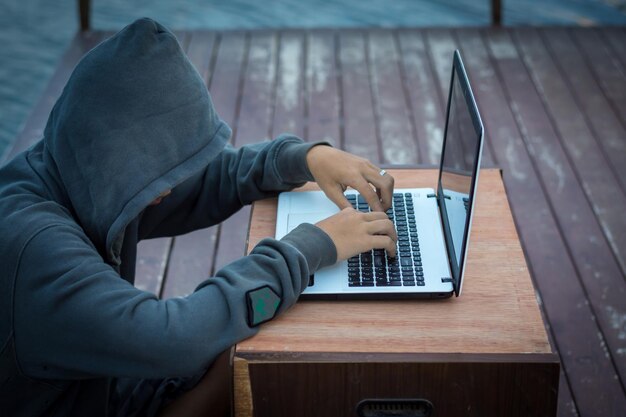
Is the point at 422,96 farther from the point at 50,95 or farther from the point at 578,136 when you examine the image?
the point at 50,95

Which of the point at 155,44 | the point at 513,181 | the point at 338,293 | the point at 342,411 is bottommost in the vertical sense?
the point at 513,181

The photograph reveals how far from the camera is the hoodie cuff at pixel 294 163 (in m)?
1.57

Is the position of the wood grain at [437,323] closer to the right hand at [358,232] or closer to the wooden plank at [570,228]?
the right hand at [358,232]

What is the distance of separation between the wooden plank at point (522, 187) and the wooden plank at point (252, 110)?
0.83 meters

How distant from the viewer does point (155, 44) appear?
4.23ft

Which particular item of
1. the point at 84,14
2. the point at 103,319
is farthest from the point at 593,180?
the point at 84,14

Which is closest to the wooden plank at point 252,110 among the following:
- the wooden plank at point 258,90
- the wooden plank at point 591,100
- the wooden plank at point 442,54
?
the wooden plank at point 258,90

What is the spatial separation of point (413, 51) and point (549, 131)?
82 centimetres

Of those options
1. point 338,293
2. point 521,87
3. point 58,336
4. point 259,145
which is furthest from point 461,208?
point 521,87

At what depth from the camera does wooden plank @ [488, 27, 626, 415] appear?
1.98 metres

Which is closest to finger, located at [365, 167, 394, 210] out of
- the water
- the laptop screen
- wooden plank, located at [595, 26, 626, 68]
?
the laptop screen

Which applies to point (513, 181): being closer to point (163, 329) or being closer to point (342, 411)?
point (342, 411)

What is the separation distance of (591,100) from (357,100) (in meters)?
0.91

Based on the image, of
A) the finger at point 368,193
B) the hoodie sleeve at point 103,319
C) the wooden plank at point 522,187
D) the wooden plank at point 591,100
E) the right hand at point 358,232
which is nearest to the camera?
the hoodie sleeve at point 103,319
